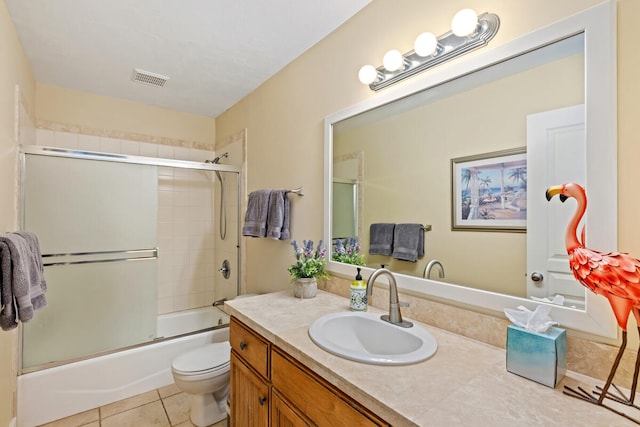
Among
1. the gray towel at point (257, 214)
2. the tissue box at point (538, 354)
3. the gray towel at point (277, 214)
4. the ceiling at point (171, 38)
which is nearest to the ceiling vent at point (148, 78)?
the ceiling at point (171, 38)

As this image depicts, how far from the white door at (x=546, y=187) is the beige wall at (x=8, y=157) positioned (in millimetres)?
2410

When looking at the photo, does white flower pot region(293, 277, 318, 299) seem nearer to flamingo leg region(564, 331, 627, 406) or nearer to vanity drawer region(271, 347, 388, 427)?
vanity drawer region(271, 347, 388, 427)

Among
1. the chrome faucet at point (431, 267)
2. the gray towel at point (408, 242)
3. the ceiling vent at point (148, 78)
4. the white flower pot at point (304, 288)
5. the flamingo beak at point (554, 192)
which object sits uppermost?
the ceiling vent at point (148, 78)

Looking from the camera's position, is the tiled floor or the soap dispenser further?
the tiled floor

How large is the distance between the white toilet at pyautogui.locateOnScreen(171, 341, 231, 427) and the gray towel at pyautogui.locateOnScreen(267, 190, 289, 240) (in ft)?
2.81

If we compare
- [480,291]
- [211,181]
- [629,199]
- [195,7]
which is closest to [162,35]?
[195,7]

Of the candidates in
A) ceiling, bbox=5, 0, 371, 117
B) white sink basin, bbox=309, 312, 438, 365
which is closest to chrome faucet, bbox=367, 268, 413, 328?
white sink basin, bbox=309, 312, 438, 365

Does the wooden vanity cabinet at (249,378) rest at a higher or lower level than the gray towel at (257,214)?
lower

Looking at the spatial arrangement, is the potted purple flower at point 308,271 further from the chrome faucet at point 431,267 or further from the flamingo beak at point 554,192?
the flamingo beak at point 554,192

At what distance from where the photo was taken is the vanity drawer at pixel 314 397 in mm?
820

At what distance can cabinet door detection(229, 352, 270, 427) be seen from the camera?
122 centimetres

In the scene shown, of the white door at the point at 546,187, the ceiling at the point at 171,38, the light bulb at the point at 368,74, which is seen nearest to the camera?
the white door at the point at 546,187

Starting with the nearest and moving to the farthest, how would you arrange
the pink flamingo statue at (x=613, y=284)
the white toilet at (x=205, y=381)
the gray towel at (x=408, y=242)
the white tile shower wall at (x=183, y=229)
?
the pink flamingo statue at (x=613, y=284) → the gray towel at (x=408, y=242) → the white toilet at (x=205, y=381) → the white tile shower wall at (x=183, y=229)

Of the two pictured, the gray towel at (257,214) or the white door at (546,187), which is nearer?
the white door at (546,187)
